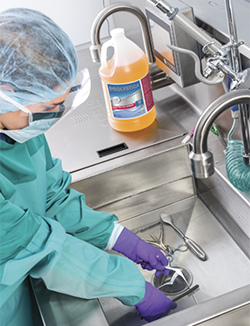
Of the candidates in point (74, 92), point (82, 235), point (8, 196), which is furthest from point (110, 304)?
point (74, 92)

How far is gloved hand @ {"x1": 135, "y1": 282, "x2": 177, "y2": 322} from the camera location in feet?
3.18

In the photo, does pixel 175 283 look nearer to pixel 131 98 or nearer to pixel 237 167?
pixel 237 167

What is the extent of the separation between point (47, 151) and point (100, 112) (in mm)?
529

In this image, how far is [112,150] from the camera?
4.49 ft

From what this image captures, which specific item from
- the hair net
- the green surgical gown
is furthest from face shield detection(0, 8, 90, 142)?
the green surgical gown

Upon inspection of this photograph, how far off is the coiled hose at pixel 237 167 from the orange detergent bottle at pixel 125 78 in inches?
14.6

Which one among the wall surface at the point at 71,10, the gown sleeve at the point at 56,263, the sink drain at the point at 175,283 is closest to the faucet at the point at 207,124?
the gown sleeve at the point at 56,263

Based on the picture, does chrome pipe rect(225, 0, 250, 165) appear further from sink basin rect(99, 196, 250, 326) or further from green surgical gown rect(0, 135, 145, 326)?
green surgical gown rect(0, 135, 145, 326)

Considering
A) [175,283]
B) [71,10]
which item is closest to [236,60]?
[175,283]

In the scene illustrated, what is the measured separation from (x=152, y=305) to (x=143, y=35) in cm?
95

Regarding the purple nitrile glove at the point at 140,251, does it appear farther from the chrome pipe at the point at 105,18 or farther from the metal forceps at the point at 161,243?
the chrome pipe at the point at 105,18

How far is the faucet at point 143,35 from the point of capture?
125 cm

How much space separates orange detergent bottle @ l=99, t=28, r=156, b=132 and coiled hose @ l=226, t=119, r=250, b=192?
0.37 meters

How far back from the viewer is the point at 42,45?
0.80 metres
